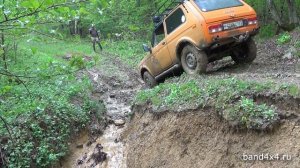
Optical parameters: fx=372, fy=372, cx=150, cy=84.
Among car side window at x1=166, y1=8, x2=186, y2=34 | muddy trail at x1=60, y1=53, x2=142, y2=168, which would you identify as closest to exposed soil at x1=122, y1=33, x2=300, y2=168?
muddy trail at x1=60, y1=53, x2=142, y2=168

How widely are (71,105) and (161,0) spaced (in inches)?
446

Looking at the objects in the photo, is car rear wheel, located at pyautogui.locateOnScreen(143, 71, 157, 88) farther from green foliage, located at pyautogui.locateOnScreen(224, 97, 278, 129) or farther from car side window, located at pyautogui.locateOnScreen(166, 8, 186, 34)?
green foliage, located at pyautogui.locateOnScreen(224, 97, 278, 129)

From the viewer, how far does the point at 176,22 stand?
9047mm

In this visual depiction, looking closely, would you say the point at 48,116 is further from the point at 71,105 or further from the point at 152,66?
the point at 152,66

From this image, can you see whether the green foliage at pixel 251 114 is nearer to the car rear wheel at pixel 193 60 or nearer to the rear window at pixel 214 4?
the car rear wheel at pixel 193 60

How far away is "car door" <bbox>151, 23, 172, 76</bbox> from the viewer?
958cm

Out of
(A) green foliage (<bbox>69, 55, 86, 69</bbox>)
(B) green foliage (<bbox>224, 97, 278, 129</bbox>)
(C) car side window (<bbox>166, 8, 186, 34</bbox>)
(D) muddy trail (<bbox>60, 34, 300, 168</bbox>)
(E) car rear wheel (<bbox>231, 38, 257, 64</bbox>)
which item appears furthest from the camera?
(E) car rear wheel (<bbox>231, 38, 257, 64</bbox>)

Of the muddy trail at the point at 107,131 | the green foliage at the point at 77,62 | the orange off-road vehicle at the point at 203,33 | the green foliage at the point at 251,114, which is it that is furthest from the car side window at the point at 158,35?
the green foliage at the point at 77,62

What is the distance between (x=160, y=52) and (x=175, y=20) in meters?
1.08

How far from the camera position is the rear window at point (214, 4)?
27.3 feet

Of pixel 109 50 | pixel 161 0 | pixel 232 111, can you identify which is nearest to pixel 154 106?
pixel 232 111

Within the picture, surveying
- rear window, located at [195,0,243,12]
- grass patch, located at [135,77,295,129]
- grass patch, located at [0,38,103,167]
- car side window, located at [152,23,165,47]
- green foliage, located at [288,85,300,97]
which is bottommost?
grass patch, located at [0,38,103,167]

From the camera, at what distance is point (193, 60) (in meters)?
8.66

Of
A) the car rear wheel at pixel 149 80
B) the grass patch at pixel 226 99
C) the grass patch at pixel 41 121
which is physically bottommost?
the grass patch at pixel 41 121
